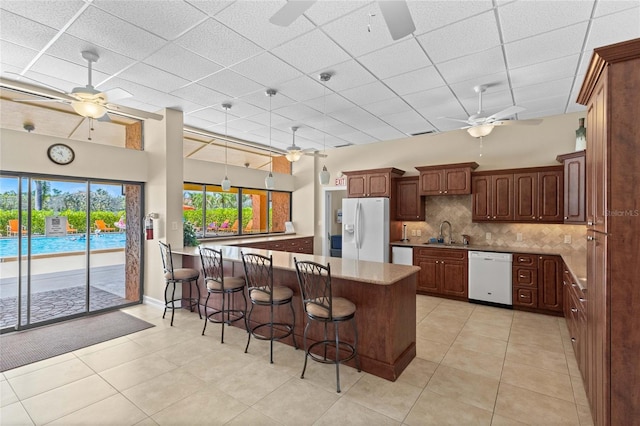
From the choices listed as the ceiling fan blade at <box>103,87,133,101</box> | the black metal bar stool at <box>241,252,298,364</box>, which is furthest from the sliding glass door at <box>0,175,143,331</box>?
the black metal bar stool at <box>241,252,298,364</box>

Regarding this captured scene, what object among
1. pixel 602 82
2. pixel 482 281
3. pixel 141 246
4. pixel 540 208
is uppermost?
pixel 602 82

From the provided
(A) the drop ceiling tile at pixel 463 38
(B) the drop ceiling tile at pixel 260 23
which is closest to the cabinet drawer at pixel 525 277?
(A) the drop ceiling tile at pixel 463 38

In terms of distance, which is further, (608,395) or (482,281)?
(482,281)

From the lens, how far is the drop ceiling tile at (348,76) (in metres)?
3.36

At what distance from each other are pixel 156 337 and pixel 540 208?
19.2ft

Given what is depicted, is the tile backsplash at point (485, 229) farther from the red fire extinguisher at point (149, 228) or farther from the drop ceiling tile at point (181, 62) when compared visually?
the red fire extinguisher at point (149, 228)

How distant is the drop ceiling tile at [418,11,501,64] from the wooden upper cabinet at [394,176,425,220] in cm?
314

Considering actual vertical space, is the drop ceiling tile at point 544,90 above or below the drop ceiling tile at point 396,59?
below

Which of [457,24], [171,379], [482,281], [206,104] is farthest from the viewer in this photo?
[482,281]

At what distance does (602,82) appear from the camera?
1.77 m

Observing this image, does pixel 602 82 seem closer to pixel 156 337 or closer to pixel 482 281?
pixel 482 281

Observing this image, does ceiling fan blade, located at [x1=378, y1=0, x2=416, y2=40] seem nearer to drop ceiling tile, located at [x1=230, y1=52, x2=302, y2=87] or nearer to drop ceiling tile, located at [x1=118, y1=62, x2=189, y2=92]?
drop ceiling tile, located at [x1=230, y1=52, x2=302, y2=87]

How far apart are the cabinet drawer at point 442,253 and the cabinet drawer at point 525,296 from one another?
89 cm

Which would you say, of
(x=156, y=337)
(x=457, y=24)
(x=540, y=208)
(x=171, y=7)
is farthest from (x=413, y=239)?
(x=171, y=7)
